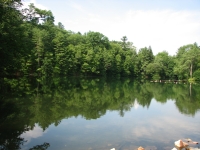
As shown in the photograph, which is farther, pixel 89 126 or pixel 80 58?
pixel 80 58

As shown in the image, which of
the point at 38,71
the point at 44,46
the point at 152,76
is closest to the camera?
the point at 38,71

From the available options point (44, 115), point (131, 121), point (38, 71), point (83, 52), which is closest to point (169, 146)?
point (131, 121)

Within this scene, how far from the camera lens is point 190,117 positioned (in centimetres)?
1449

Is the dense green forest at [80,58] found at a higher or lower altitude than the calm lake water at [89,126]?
higher

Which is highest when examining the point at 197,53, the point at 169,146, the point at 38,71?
the point at 197,53

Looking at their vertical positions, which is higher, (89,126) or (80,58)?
Answer: (80,58)

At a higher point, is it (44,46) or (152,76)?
(44,46)

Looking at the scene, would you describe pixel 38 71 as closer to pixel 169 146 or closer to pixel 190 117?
pixel 190 117

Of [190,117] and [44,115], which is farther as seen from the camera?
[190,117]

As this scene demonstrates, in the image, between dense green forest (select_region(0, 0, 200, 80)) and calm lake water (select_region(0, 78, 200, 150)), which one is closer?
calm lake water (select_region(0, 78, 200, 150))

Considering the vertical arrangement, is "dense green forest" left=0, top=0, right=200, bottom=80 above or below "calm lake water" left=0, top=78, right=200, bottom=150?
above

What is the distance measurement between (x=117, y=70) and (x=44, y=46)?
2982 centimetres

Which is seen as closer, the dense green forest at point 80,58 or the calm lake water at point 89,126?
the calm lake water at point 89,126

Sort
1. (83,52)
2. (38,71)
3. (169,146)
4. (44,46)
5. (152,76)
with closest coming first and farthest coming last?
(169,146)
(38,71)
(44,46)
(83,52)
(152,76)
